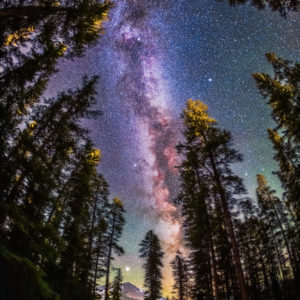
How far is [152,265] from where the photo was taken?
32.1 m

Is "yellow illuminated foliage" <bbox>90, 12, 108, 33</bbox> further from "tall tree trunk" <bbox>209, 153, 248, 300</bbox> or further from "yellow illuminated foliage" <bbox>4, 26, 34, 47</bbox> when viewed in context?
"tall tree trunk" <bbox>209, 153, 248, 300</bbox>

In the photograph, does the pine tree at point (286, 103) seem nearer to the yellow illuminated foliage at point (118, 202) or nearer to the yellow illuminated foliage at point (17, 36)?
the yellow illuminated foliage at point (17, 36)

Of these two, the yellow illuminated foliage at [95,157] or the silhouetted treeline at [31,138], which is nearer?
the silhouetted treeline at [31,138]

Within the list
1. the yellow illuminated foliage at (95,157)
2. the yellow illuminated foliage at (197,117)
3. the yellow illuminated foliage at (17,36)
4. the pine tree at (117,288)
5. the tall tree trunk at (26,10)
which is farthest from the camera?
the pine tree at (117,288)

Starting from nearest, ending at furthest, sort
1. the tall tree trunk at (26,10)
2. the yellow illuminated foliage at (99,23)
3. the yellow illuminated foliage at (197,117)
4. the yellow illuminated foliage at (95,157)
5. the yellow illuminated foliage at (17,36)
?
the tall tree trunk at (26,10)
the yellow illuminated foliage at (17,36)
the yellow illuminated foliage at (99,23)
the yellow illuminated foliage at (197,117)
the yellow illuminated foliage at (95,157)

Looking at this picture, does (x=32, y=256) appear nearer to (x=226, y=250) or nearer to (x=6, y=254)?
(x=6, y=254)

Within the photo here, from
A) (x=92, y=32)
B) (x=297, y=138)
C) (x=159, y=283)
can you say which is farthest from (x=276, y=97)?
(x=159, y=283)

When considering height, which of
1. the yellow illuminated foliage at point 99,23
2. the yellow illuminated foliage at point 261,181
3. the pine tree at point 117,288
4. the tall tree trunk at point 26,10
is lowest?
the pine tree at point 117,288

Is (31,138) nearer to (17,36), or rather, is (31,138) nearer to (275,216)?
(17,36)

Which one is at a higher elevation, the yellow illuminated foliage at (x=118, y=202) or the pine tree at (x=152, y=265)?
the yellow illuminated foliage at (x=118, y=202)

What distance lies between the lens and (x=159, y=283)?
32.3 metres

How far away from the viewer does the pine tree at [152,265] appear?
1257 inches

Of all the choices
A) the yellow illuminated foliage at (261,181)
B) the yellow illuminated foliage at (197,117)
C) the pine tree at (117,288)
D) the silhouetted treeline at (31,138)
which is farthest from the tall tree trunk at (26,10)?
the pine tree at (117,288)

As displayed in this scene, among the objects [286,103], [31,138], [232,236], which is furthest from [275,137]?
[31,138]
